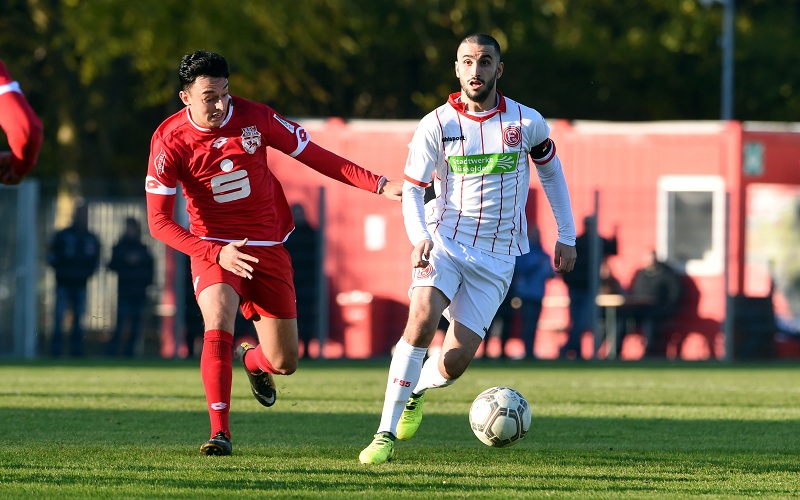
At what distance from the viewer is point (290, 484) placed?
695cm

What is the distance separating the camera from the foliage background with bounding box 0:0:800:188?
25.8 metres

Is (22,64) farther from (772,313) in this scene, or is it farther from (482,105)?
(482,105)

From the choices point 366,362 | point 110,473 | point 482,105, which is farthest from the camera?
point 366,362

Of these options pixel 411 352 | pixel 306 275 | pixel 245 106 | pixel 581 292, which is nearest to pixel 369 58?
pixel 306 275

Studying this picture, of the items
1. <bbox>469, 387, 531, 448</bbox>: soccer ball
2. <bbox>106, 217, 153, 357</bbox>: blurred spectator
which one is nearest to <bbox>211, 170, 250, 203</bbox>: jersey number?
<bbox>469, 387, 531, 448</bbox>: soccer ball

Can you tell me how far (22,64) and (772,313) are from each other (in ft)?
48.8

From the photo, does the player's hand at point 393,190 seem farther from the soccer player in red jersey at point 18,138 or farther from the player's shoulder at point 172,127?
the soccer player in red jersey at point 18,138

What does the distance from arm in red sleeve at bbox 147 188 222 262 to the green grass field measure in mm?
1093

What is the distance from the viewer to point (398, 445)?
29.0ft

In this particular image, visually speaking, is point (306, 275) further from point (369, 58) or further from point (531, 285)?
point (369, 58)

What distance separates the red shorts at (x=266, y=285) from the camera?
870 cm

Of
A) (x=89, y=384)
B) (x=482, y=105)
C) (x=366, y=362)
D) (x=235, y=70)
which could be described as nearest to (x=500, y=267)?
(x=482, y=105)

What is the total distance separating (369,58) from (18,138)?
Answer: 27835 millimetres

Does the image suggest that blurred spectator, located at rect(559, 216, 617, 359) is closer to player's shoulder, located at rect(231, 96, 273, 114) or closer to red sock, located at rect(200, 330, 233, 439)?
player's shoulder, located at rect(231, 96, 273, 114)
